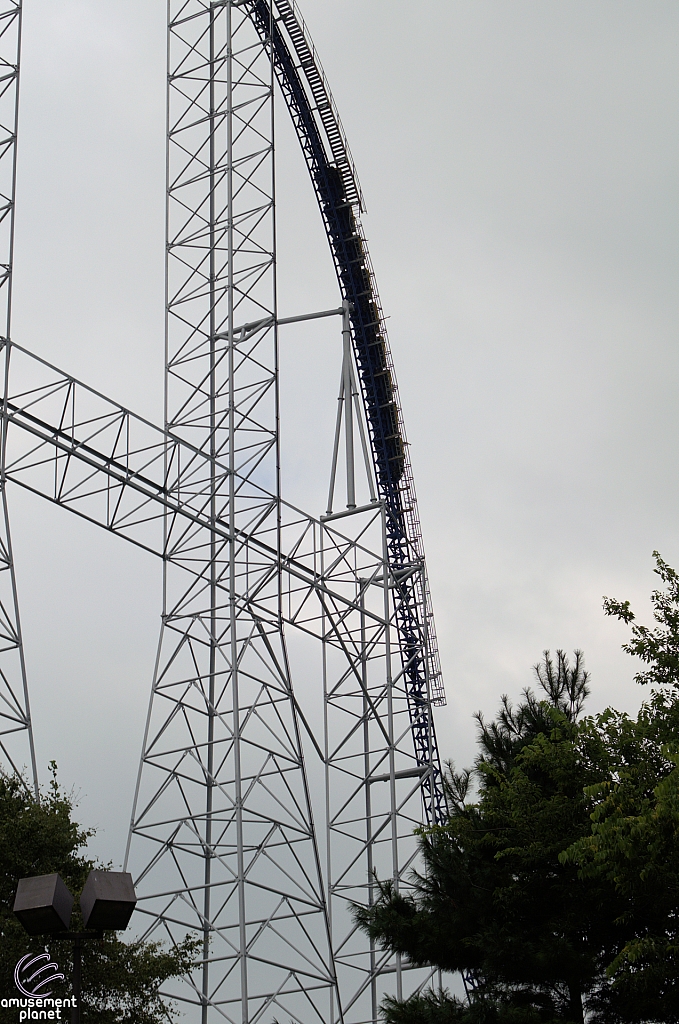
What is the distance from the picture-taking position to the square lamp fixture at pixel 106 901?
9805 millimetres

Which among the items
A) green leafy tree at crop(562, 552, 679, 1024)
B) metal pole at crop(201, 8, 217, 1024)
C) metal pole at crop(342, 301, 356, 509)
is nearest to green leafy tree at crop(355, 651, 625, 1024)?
green leafy tree at crop(562, 552, 679, 1024)

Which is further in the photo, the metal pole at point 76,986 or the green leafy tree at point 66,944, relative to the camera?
the green leafy tree at point 66,944

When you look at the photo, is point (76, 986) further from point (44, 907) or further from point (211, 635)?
point (211, 635)

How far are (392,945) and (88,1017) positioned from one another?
10.5 ft

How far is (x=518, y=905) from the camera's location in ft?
43.0

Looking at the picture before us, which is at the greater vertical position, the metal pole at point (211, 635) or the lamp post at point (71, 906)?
the metal pole at point (211, 635)

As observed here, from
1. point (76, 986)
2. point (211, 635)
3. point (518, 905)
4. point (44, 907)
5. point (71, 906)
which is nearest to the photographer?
point (44, 907)

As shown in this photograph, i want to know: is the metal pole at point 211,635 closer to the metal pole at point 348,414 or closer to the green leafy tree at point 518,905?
the metal pole at point 348,414

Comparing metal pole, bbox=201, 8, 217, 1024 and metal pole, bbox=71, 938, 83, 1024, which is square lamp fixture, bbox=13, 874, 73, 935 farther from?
metal pole, bbox=201, 8, 217, 1024

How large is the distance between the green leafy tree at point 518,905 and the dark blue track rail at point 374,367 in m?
14.3

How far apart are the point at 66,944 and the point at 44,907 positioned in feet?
15.1

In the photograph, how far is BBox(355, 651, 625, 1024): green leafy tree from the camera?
12.5 meters

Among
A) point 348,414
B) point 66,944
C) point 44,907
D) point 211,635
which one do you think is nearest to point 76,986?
point 44,907

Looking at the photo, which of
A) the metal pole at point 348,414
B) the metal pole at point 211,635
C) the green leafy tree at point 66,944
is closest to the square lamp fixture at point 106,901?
the green leafy tree at point 66,944
